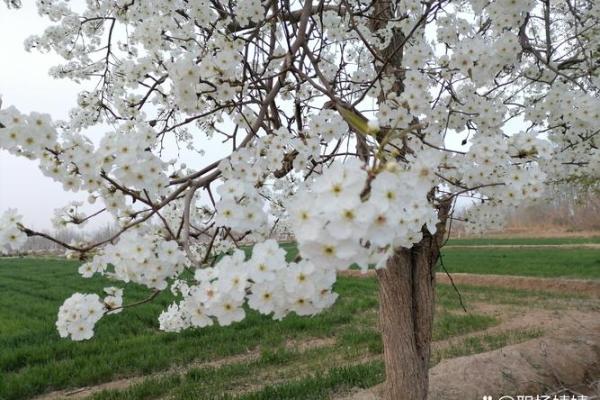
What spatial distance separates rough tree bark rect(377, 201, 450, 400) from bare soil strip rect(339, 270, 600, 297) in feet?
29.0

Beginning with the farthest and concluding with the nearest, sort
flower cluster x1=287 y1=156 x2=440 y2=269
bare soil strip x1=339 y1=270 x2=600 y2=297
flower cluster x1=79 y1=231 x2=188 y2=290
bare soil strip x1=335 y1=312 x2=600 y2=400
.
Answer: bare soil strip x1=339 y1=270 x2=600 y2=297 → bare soil strip x1=335 y1=312 x2=600 y2=400 → flower cluster x1=79 y1=231 x2=188 y2=290 → flower cluster x1=287 y1=156 x2=440 y2=269

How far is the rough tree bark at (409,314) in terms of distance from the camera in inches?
136

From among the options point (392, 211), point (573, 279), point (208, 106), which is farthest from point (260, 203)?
point (573, 279)

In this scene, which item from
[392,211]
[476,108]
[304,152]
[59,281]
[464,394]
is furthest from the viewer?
[59,281]

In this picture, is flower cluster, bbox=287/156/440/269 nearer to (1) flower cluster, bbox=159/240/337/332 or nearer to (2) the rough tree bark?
(1) flower cluster, bbox=159/240/337/332

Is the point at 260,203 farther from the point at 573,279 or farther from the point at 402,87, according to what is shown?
the point at 573,279

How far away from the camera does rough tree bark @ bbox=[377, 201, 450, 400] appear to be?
11.4ft

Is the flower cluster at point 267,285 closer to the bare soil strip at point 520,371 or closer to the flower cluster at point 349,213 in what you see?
the flower cluster at point 349,213

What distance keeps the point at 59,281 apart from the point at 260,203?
18308 millimetres

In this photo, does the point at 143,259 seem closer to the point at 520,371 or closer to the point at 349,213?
the point at 349,213

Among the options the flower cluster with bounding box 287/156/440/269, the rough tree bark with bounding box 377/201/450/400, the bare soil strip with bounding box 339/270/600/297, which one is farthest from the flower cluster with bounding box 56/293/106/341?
the bare soil strip with bounding box 339/270/600/297

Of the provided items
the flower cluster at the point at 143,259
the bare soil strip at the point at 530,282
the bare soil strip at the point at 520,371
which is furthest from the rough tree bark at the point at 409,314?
the bare soil strip at the point at 530,282

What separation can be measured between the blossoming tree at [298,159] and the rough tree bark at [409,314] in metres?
0.01

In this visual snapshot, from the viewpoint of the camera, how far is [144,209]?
7.58 feet
